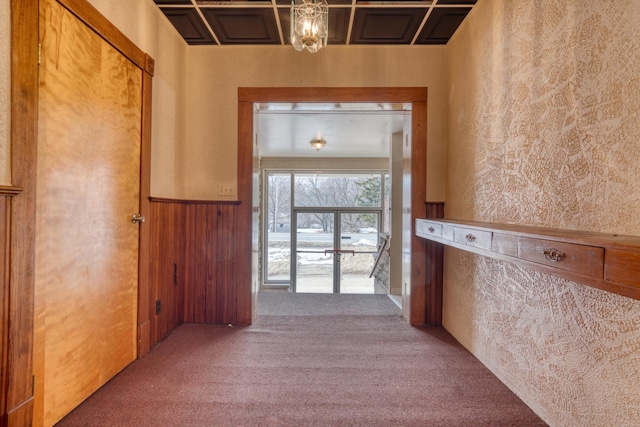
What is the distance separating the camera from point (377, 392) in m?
1.70

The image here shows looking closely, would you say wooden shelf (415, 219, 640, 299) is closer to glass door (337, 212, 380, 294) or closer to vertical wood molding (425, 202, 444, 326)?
vertical wood molding (425, 202, 444, 326)

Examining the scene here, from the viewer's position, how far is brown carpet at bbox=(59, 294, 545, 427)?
4.90ft

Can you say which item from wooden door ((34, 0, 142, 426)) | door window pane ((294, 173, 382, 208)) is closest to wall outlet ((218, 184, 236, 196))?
wooden door ((34, 0, 142, 426))

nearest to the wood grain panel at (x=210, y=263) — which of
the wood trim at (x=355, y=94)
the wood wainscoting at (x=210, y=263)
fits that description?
the wood wainscoting at (x=210, y=263)

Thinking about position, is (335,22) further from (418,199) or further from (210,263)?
(210,263)

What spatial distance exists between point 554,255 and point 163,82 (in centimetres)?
256

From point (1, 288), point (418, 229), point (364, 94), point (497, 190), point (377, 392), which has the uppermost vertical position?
point (364, 94)

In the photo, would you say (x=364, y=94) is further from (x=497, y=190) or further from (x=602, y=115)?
(x=602, y=115)

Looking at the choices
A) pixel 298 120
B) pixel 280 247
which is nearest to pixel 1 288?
pixel 298 120

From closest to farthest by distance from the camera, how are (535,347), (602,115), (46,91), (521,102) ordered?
(602,115)
(46,91)
(535,347)
(521,102)

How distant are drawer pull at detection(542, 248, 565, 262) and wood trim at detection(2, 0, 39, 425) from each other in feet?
6.36

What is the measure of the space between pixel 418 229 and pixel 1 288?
235 cm

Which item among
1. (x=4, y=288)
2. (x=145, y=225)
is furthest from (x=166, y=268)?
(x=4, y=288)

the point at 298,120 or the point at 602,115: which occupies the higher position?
the point at 298,120
